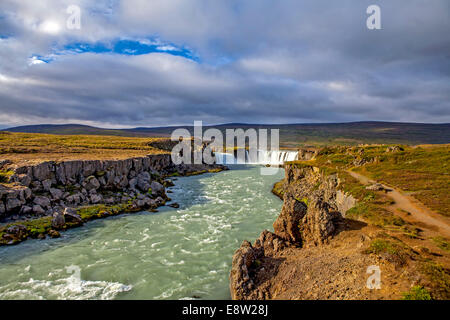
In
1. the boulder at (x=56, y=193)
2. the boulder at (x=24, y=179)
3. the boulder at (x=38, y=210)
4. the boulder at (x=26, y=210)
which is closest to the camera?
the boulder at (x=26, y=210)

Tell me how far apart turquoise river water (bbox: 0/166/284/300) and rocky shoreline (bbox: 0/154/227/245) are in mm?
1811

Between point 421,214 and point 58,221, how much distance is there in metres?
34.8

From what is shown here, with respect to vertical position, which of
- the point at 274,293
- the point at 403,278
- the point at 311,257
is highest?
the point at 403,278

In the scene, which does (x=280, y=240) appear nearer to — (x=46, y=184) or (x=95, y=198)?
(x=95, y=198)

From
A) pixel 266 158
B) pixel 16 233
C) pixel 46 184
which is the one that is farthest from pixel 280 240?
pixel 266 158

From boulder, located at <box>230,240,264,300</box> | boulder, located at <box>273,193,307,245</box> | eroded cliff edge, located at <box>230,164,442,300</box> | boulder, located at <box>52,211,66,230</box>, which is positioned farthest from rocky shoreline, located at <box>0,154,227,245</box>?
boulder, located at <box>273,193,307,245</box>

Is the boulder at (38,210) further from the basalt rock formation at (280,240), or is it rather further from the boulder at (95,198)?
the basalt rock formation at (280,240)

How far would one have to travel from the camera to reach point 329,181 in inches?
1302

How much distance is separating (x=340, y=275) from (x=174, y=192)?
3761cm

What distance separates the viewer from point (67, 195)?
30062 millimetres

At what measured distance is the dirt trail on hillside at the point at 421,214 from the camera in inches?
627

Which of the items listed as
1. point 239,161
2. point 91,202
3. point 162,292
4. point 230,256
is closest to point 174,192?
point 91,202

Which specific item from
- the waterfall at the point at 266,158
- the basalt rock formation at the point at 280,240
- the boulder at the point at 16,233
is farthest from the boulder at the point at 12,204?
the waterfall at the point at 266,158

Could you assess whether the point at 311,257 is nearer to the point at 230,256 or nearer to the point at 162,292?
the point at 230,256
